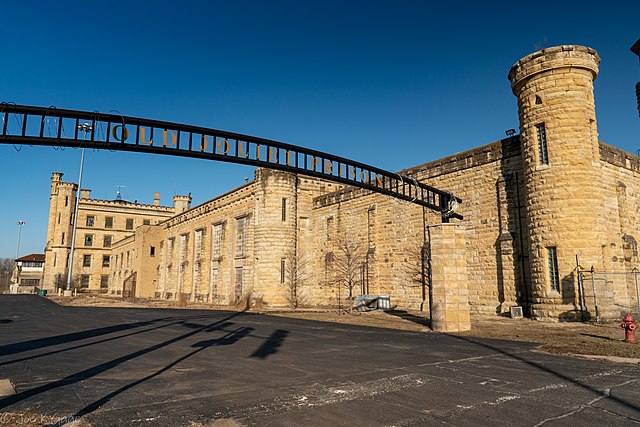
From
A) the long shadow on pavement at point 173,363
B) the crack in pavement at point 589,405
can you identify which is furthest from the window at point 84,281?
the crack in pavement at point 589,405

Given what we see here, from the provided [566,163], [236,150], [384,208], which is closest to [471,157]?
[566,163]

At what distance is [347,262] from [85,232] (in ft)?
198

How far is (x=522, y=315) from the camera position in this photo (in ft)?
66.2

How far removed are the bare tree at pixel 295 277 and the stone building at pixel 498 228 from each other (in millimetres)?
83

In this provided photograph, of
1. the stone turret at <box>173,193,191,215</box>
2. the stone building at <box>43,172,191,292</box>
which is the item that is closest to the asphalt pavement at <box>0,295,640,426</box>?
the stone turret at <box>173,193,191,215</box>

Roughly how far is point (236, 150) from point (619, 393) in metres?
10.9

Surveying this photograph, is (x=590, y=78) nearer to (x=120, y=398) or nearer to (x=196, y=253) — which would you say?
(x=120, y=398)

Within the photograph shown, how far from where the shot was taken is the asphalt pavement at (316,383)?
575cm

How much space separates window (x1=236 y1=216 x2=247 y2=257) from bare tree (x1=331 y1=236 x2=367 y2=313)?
27.6ft

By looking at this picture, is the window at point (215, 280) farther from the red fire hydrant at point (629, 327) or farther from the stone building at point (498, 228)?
the red fire hydrant at point (629, 327)

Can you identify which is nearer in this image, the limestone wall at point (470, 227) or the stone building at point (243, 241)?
the limestone wall at point (470, 227)

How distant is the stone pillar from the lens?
16281 millimetres

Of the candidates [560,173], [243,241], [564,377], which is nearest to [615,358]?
[564,377]

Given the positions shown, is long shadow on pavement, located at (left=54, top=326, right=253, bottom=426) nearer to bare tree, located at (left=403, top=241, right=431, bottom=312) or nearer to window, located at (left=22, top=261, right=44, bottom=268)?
bare tree, located at (left=403, top=241, right=431, bottom=312)
